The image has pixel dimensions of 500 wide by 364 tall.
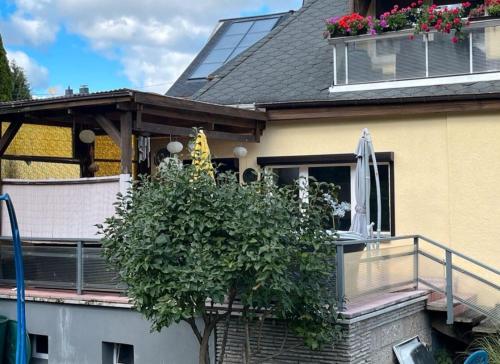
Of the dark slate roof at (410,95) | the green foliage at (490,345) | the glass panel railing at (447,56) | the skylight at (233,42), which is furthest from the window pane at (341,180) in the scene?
the skylight at (233,42)

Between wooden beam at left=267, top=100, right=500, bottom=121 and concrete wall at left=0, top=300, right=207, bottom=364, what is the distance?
4918 mm

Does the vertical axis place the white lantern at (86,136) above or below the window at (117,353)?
above

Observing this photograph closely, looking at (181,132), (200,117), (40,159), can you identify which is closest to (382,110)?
(200,117)

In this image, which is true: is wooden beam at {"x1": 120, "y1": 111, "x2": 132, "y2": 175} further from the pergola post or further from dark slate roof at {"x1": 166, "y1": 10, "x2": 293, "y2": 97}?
dark slate roof at {"x1": 166, "y1": 10, "x2": 293, "y2": 97}

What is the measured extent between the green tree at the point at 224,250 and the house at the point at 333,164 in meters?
0.62

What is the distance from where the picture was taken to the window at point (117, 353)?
9.07m

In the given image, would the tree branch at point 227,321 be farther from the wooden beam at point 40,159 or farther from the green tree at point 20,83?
the green tree at point 20,83

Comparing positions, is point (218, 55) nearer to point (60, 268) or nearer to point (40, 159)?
point (40, 159)

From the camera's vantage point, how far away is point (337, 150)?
39.5 ft

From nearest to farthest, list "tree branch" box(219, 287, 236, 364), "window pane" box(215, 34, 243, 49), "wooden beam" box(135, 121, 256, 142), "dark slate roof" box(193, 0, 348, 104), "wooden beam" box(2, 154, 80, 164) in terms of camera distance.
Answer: "tree branch" box(219, 287, 236, 364)
"wooden beam" box(135, 121, 256, 142)
"wooden beam" box(2, 154, 80, 164)
"dark slate roof" box(193, 0, 348, 104)
"window pane" box(215, 34, 243, 49)

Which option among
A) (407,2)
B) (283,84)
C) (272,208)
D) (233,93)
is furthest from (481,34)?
(272,208)

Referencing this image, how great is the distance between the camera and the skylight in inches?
695

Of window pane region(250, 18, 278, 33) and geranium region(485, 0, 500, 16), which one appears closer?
geranium region(485, 0, 500, 16)

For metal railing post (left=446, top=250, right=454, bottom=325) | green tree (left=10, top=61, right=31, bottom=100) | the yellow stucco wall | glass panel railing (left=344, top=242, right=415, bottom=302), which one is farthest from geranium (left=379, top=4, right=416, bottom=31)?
green tree (left=10, top=61, right=31, bottom=100)
